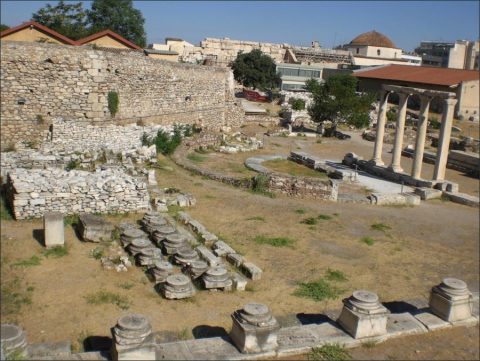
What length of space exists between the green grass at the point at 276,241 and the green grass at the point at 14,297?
6.16 m

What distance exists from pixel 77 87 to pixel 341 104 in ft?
61.9

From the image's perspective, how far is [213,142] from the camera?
89.6 ft

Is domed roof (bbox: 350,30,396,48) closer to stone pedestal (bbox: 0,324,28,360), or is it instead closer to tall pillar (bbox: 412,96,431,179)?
tall pillar (bbox: 412,96,431,179)

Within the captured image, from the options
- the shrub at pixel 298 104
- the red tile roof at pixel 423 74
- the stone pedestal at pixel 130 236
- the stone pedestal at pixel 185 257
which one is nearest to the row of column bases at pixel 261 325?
the stone pedestal at pixel 185 257

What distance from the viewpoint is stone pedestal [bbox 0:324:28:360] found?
6.40 metres

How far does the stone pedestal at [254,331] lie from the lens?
7027mm

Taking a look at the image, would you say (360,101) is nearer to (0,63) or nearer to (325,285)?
(0,63)

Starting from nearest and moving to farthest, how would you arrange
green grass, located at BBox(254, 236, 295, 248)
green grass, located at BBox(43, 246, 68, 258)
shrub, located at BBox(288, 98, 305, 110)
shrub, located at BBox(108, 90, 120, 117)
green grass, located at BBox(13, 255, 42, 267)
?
green grass, located at BBox(13, 255, 42, 267) → green grass, located at BBox(43, 246, 68, 258) → green grass, located at BBox(254, 236, 295, 248) → shrub, located at BBox(108, 90, 120, 117) → shrub, located at BBox(288, 98, 305, 110)

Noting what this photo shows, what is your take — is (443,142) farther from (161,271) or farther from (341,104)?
(161,271)

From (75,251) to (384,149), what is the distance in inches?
909

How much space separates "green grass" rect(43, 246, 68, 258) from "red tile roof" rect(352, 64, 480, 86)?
3969cm

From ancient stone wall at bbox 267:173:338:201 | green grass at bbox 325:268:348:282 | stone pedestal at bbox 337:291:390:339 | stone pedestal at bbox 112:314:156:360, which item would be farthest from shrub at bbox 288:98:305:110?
stone pedestal at bbox 112:314:156:360

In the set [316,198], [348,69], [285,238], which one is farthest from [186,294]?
[348,69]

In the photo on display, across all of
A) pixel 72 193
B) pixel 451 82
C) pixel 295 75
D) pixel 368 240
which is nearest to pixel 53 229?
pixel 72 193
